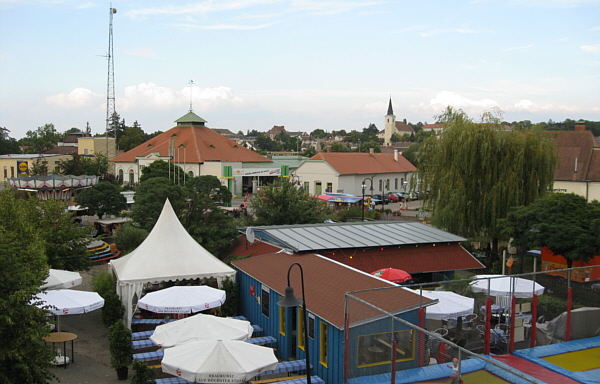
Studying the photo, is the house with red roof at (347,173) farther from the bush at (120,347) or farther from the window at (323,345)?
the bush at (120,347)

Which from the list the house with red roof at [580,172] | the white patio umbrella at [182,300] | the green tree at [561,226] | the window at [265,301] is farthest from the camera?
the house with red roof at [580,172]

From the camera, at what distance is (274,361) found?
10984 millimetres

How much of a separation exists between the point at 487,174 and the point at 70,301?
70.3 ft

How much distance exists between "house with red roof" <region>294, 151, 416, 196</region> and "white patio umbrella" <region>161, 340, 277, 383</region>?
151ft

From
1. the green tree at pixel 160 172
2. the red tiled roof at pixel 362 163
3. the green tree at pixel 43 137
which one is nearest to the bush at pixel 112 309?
the green tree at pixel 160 172

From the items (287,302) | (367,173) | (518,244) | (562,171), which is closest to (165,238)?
(287,302)

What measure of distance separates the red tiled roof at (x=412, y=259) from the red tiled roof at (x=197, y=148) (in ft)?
163

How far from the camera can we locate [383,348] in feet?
37.4

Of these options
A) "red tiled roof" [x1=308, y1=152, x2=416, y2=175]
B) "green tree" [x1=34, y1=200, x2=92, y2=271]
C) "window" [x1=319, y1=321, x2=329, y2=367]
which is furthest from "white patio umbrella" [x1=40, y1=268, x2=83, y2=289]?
"red tiled roof" [x1=308, y1=152, x2=416, y2=175]

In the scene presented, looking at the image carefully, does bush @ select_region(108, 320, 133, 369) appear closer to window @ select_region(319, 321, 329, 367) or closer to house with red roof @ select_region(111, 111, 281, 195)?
window @ select_region(319, 321, 329, 367)

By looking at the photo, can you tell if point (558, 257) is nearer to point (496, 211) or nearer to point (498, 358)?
point (496, 211)

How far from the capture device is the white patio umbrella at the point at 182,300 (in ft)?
47.7

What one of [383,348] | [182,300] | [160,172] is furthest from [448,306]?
[160,172]

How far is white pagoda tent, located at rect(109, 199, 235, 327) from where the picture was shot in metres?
16.7
